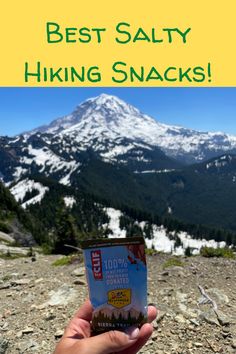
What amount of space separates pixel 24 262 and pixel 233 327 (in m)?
13.9

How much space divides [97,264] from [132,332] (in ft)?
3.44

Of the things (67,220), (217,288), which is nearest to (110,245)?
(217,288)

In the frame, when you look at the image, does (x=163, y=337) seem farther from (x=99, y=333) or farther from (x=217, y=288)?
(x=99, y=333)

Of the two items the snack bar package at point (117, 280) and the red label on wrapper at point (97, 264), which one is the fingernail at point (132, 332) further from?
the red label on wrapper at point (97, 264)

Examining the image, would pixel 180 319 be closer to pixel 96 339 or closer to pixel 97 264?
pixel 96 339

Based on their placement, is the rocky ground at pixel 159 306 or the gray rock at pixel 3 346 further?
the rocky ground at pixel 159 306

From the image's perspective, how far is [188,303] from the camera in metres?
11.8

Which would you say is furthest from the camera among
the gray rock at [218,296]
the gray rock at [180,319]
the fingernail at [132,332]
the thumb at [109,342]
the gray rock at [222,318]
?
the gray rock at [218,296]

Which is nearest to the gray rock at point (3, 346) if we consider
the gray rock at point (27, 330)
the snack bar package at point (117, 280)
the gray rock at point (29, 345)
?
the gray rock at point (29, 345)

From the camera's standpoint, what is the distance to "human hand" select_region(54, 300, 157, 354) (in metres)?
4.49

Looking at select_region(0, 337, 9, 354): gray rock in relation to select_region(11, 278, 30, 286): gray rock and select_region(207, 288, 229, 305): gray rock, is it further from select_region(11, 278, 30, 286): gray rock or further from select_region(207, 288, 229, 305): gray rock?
select_region(207, 288, 229, 305): gray rock

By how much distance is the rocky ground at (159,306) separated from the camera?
9.74 metres

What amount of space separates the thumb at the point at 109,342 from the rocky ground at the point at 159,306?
5416 mm

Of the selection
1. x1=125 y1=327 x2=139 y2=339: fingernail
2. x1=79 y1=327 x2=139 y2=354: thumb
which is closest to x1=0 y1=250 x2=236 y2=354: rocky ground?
x1=125 y1=327 x2=139 y2=339: fingernail
